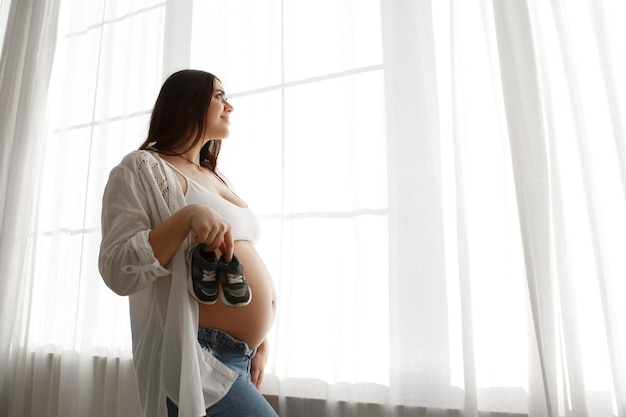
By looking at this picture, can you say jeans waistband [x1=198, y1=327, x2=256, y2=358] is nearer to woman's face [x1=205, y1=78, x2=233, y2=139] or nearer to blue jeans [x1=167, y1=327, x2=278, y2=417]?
blue jeans [x1=167, y1=327, x2=278, y2=417]

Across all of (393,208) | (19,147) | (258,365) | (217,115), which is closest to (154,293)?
(258,365)

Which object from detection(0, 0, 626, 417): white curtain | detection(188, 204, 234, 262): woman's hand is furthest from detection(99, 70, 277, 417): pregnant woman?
detection(0, 0, 626, 417): white curtain

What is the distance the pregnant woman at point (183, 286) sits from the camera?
86 cm

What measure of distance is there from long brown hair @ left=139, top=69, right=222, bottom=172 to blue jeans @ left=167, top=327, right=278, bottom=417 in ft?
1.43

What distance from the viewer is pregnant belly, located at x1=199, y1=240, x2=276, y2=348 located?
94cm

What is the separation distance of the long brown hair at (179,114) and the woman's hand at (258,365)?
499 millimetres

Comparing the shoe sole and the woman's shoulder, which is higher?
the woman's shoulder

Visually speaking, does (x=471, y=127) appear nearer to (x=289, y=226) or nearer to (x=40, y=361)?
(x=289, y=226)

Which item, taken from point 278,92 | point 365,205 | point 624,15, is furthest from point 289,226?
point 624,15

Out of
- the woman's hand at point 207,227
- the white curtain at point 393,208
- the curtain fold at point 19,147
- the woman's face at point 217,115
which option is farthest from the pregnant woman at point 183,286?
the curtain fold at point 19,147

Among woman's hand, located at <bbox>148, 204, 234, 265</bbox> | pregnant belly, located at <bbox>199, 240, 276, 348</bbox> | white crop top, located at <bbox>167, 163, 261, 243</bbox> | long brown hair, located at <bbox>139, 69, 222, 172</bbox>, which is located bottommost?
pregnant belly, located at <bbox>199, 240, 276, 348</bbox>

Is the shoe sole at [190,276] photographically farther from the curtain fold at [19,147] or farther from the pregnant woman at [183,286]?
the curtain fold at [19,147]

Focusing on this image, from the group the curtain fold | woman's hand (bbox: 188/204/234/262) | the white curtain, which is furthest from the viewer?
the curtain fold

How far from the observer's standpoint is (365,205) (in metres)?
1.32
